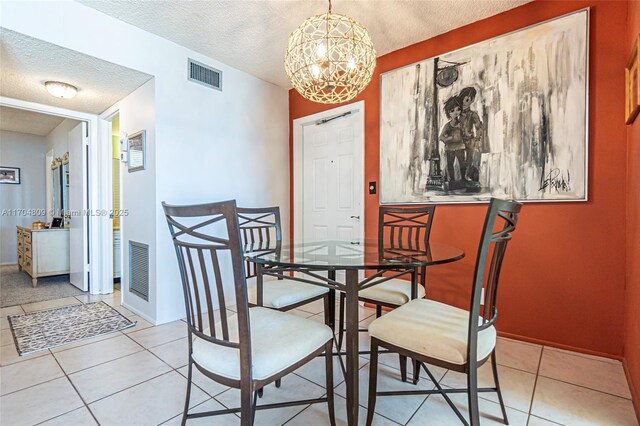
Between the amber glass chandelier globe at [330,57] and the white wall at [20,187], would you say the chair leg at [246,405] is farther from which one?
the white wall at [20,187]

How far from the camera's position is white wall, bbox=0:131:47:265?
5.70m

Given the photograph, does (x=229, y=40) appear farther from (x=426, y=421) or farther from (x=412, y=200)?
(x=426, y=421)

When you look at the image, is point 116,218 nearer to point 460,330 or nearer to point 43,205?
point 43,205

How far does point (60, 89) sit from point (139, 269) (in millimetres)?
1840

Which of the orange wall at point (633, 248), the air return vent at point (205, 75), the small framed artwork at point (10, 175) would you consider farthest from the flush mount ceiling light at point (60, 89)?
the small framed artwork at point (10, 175)

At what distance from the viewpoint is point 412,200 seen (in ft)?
9.32

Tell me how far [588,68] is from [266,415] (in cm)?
294

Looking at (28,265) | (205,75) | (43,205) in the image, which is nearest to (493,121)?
(205,75)

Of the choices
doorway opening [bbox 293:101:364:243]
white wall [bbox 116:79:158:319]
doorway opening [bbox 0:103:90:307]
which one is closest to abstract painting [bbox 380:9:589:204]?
doorway opening [bbox 293:101:364:243]

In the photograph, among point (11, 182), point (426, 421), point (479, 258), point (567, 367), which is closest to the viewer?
point (479, 258)

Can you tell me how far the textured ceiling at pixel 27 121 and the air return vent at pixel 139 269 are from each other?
2.87 metres

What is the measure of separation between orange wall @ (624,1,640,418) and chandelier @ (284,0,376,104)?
4.87 ft

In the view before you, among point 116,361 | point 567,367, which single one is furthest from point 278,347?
point 567,367

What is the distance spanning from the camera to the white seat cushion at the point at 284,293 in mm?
1788
